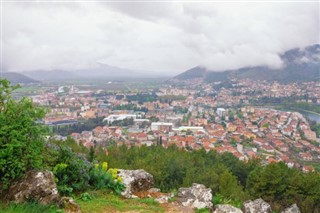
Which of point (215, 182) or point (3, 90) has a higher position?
point (3, 90)

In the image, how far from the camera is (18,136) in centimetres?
423

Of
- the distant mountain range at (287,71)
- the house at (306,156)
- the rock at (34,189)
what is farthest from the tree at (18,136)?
the distant mountain range at (287,71)

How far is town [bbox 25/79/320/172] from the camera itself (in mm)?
32188

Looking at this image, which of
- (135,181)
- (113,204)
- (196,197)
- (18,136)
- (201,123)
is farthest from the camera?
(201,123)

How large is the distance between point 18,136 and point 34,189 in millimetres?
768

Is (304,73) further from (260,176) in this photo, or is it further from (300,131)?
(260,176)

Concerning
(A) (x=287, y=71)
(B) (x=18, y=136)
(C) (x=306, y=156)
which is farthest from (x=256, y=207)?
(A) (x=287, y=71)

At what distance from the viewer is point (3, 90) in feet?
14.9

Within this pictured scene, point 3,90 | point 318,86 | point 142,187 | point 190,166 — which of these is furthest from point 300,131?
point 318,86

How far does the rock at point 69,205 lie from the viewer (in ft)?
14.4

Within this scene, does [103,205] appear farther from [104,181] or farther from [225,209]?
[225,209]

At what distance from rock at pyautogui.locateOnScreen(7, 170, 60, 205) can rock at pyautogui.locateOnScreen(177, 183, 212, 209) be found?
2383 mm

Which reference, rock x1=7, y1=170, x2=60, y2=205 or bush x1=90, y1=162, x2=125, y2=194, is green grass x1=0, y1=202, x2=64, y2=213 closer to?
rock x1=7, y1=170, x2=60, y2=205

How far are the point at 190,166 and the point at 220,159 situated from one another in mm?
4903
